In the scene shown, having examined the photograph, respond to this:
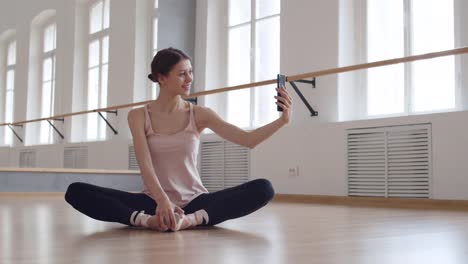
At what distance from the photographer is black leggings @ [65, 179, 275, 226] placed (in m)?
2.15

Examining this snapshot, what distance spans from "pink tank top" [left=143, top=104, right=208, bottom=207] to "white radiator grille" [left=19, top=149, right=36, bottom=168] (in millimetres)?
7573

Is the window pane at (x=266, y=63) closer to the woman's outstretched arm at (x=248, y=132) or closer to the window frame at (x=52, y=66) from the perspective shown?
A: the woman's outstretched arm at (x=248, y=132)

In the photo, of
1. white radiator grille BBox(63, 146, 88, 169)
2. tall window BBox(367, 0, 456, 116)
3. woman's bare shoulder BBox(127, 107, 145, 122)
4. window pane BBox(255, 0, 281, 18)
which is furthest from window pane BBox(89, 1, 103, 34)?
woman's bare shoulder BBox(127, 107, 145, 122)

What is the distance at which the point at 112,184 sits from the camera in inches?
240

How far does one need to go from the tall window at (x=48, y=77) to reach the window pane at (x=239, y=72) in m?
4.13

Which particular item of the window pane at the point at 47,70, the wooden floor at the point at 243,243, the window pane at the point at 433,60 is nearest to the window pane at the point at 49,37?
the window pane at the point at 47,70

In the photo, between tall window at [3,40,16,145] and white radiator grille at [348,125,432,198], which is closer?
white radiator grille at [348,125,432,198]

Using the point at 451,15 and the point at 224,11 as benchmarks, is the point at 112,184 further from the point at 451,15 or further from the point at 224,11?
the point at 451,15

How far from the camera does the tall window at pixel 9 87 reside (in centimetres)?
1067

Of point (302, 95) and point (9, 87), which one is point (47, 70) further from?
point (302, 95)

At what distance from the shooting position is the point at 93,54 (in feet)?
29.0

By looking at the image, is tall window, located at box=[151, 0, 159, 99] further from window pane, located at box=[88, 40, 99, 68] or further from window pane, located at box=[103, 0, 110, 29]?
window pane, located at box=[88, 40, 99, 68]

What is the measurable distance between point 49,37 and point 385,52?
6610 mm

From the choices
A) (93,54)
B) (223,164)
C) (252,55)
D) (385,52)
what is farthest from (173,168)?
(93,54)
